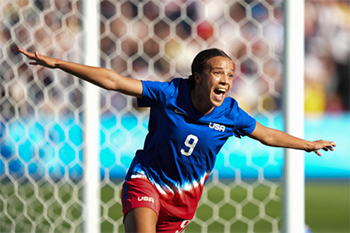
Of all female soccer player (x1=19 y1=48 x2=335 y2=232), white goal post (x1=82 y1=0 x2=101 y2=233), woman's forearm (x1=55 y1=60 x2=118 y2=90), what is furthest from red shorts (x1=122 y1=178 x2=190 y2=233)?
white goal post (x1=82 y1=0 x2=101 y2=233)

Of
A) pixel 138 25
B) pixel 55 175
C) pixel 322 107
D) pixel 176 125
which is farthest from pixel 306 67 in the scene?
pixel 176 125

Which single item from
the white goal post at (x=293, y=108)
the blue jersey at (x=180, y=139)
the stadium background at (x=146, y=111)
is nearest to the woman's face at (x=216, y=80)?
the blue jersey at (x=180, y=139)

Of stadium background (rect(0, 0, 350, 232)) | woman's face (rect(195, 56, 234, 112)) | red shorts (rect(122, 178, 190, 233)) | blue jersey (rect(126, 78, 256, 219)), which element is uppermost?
stadium background (rect(0, 0, 350, 232))

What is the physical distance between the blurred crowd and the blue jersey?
1375mm

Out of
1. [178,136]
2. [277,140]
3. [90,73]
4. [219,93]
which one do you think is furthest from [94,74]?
[277,140]

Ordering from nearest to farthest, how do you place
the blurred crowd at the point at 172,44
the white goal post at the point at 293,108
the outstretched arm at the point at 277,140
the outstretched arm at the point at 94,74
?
the outstretched arm at the point at 94,74
the outstretched arm at the point at 277,140
the white goal post at the point at 293,108
the blurred crowd at the point at 172,44

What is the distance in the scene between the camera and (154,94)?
8.55 feet

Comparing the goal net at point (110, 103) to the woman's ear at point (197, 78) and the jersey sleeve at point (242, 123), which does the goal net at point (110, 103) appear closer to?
the jersey sleeve at point (242, 123)

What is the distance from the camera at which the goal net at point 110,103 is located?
4.83 meters

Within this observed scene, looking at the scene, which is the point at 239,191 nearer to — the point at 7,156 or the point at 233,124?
the point at 7,156

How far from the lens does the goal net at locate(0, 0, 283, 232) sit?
4.83 metres

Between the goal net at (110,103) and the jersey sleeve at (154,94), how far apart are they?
72.8 inches

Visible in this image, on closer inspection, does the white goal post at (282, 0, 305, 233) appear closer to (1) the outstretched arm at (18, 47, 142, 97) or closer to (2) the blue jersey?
(2) the blue jersey

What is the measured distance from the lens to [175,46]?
6953 millimetres
